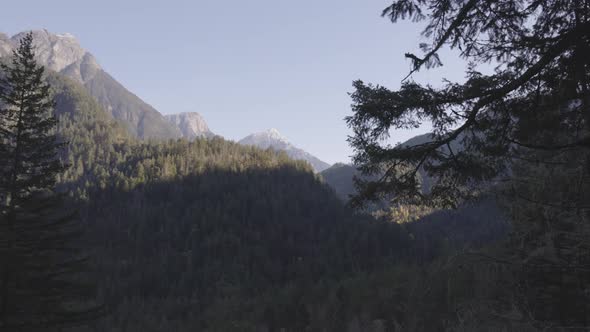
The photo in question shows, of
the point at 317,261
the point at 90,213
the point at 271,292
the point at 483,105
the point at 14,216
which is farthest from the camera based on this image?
the point at 90,213

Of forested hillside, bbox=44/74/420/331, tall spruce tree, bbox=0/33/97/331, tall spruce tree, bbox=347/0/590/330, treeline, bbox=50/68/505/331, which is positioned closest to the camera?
tall spruce tree, bbox=347/0/590/330

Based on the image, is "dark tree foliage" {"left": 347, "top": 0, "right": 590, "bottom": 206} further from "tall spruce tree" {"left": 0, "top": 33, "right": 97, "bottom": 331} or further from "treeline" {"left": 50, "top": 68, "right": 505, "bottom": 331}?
"treeline" {"left": 50, "top": 68, "right": 505, "bottom": 331}

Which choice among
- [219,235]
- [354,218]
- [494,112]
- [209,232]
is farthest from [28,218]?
[354,218]

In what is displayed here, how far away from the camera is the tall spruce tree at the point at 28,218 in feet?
50.1

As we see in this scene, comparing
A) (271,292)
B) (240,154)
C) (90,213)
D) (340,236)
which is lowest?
(271,292)

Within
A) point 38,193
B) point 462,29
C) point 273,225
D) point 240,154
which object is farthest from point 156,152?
point 462,29

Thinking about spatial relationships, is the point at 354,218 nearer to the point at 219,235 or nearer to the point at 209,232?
the point at 219,235

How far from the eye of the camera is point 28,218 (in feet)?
52.9

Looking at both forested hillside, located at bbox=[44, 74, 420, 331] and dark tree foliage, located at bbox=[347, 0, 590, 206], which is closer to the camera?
dark tree foliage, located at bbox=[347, 0, 590, 206]

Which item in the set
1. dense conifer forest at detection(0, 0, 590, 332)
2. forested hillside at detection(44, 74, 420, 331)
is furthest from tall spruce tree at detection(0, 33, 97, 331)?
forested hillside at detection(44, 74, 420, 331)

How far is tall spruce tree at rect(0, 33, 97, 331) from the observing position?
50.1 ft

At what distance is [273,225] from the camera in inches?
5797

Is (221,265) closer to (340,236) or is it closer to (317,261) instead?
(317,261)

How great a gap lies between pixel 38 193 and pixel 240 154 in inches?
6497
